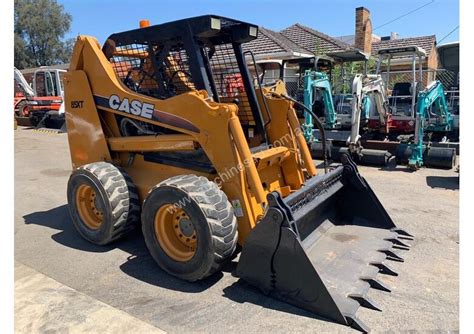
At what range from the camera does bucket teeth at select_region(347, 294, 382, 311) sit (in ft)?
10.2

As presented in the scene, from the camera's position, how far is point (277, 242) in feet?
10.3

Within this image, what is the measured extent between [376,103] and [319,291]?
28.9 ft

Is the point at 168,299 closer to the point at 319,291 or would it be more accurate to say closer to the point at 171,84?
the point at 319,291

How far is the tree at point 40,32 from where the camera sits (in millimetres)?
46750

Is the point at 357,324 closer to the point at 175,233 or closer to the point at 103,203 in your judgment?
the point at 175,233

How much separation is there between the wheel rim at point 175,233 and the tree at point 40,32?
168ft

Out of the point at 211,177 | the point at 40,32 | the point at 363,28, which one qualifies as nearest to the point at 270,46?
the point at 363,28

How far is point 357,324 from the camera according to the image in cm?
286

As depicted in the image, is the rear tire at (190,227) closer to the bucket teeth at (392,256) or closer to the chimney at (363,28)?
the bucket teeth at (392,256)

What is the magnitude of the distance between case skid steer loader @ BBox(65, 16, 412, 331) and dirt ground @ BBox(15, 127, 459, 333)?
157mm

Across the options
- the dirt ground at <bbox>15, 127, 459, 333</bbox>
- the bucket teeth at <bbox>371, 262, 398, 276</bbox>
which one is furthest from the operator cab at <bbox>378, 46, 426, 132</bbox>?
the bucket teeth at <bbox>371, 262, 398, 276</bbox>

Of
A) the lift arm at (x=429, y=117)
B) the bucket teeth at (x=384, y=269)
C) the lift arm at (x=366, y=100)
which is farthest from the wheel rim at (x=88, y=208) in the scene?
the lift arm at (x=429, y=117)

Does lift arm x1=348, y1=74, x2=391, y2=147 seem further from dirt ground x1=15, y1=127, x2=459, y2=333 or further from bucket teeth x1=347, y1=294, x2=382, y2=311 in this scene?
bucket teeth x1=347, y1=294, x2=382, y2=311

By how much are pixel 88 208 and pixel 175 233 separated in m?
1.43
